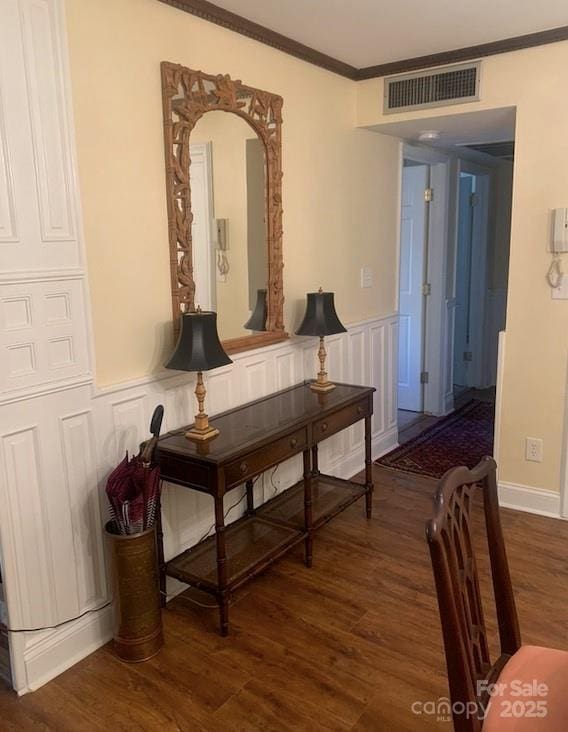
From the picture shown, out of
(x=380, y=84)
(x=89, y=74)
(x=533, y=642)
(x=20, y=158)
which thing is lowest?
(x=533, y=642)

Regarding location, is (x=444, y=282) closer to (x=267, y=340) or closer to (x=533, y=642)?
(x=267, y=340)

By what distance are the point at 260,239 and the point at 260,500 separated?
131 cm

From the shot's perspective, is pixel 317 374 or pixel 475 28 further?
pixel 317 374

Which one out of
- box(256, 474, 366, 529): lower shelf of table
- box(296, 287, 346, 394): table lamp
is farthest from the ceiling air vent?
box(256, 474, 366, 529): lower shelf of table

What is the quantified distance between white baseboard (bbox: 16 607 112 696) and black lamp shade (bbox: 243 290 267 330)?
4.52 feet

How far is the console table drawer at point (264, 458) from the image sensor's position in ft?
7.50

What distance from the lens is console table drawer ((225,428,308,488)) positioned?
229 cm

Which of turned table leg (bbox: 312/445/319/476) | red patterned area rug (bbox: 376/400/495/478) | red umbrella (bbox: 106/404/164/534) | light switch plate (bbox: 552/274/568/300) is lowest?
red patterned area rug (bbox: 376/400/495/478)

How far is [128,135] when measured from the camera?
7.36 ft

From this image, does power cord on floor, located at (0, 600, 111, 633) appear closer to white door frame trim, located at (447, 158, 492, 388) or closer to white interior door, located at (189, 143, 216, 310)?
white interior door, located at (189, 143, 216, 310)

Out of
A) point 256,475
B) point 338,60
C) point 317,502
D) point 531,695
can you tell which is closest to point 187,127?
point 338,60

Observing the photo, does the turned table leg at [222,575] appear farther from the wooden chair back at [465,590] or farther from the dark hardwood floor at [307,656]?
the wooden chair back at [465,590]

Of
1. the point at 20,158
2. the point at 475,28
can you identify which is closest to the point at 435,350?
the point at 475,28

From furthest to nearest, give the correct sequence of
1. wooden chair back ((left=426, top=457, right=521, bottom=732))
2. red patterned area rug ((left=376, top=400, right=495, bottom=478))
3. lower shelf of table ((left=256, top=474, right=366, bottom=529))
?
red patterned area rug ((left=376, top=400, right=495, bottom=478)) < lower shelf of table ((left=256, top=474, right=366, bottom=529)) < wooden chair back ((left=426, top=457, right=521, bottom=732))
